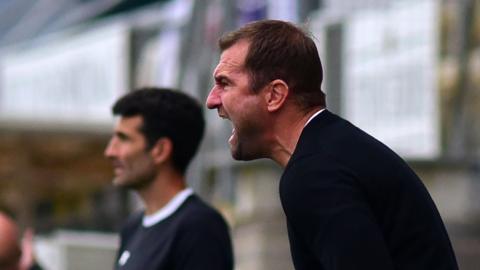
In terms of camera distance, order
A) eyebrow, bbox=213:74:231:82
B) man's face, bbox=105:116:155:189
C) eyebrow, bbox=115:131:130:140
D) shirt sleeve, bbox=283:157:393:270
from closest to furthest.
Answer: shirt sleeve, bbox=283:157:393:270 → eyebrow, bbox=213:74:231:82 → man's face, bbox=105:116:155:189 → eyebrow, bbox=115:131:130:140

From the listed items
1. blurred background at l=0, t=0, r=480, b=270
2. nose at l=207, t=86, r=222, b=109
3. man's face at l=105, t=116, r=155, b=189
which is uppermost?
nose at l=207, t=86, r=222, b=109

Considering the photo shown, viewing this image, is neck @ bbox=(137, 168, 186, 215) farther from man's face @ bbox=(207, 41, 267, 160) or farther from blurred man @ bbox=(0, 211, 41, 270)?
man's face @ bbox=(207, 41, 267, 160)

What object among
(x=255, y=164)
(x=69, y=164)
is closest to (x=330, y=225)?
(x=255, y=164)

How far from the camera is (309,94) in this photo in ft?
12.7

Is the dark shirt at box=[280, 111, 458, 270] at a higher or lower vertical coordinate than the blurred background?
higher

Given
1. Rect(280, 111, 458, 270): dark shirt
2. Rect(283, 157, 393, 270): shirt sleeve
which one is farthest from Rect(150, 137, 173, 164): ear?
Rect(283, 157, 393, 270): shirt sleeve

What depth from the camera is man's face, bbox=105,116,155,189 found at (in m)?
5.84

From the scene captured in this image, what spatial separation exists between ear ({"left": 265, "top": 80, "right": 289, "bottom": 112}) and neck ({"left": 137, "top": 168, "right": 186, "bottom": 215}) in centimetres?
191

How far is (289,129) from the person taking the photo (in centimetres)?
388

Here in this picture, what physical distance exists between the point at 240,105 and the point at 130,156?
2.07 metres

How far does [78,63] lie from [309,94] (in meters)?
16.5

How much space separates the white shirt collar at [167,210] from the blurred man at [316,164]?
1710mm

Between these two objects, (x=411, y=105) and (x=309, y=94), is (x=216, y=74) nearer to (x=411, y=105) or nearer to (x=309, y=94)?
(x=309, y=94)

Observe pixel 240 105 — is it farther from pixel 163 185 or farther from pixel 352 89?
pixel 352 89
